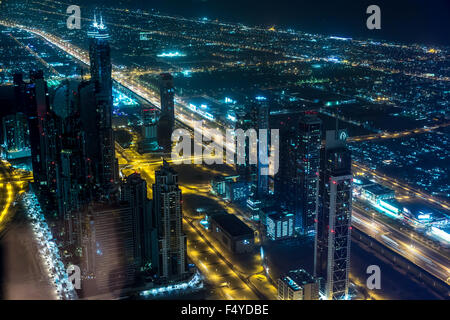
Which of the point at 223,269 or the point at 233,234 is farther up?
the point at 233,234

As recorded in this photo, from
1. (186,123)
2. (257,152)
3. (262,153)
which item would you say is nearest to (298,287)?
(262,153)

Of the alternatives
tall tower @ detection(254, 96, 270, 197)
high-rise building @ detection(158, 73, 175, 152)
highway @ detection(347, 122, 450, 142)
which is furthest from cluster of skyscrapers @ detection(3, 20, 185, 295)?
highway @ detection(347, 122, 450, 142)

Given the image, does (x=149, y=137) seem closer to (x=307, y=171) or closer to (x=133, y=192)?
(x=307, y=171)

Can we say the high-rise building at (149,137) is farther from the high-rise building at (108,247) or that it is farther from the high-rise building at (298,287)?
the high-rise building at (298,287)

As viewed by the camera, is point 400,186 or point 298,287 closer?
point 298,287

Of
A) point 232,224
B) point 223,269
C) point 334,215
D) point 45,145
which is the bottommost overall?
point 223,269
